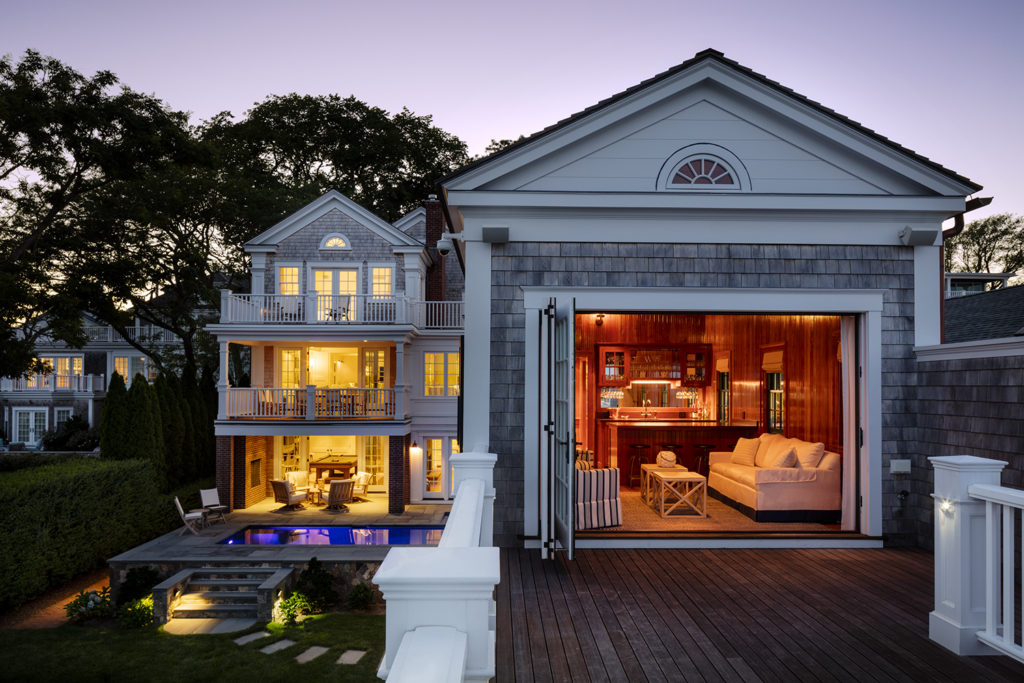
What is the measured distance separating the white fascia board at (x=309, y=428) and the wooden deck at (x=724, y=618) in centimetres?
1023

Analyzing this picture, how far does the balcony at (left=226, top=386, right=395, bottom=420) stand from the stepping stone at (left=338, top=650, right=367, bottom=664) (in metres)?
7.19

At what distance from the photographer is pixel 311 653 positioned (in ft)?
29.8


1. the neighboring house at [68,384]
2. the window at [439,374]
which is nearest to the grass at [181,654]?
the window at [439,374]

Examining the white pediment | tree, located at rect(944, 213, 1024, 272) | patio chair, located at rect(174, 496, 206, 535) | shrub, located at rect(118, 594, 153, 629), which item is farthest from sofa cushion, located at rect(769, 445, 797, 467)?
tree, located at rect(944, 213, 1024, 272)

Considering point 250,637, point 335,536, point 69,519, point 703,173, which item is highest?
point 703,173

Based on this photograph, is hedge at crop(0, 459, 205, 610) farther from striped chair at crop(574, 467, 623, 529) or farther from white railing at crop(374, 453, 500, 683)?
white railing at crop(374, 453, 500, 683)

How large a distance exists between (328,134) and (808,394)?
2715 cm

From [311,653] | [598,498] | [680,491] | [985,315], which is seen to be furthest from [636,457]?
[985,315]

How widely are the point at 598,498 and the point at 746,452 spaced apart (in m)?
3.60

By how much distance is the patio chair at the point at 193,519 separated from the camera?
13.7 meters

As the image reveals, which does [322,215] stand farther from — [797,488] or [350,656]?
[797,488]

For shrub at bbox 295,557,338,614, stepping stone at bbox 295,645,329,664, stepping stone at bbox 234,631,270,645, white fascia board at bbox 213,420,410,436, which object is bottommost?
stepping stone at bbox 234,631,270,645

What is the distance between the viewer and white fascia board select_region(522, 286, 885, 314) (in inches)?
249

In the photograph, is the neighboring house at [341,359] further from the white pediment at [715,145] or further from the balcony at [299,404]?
the white pediment at [715,145]
